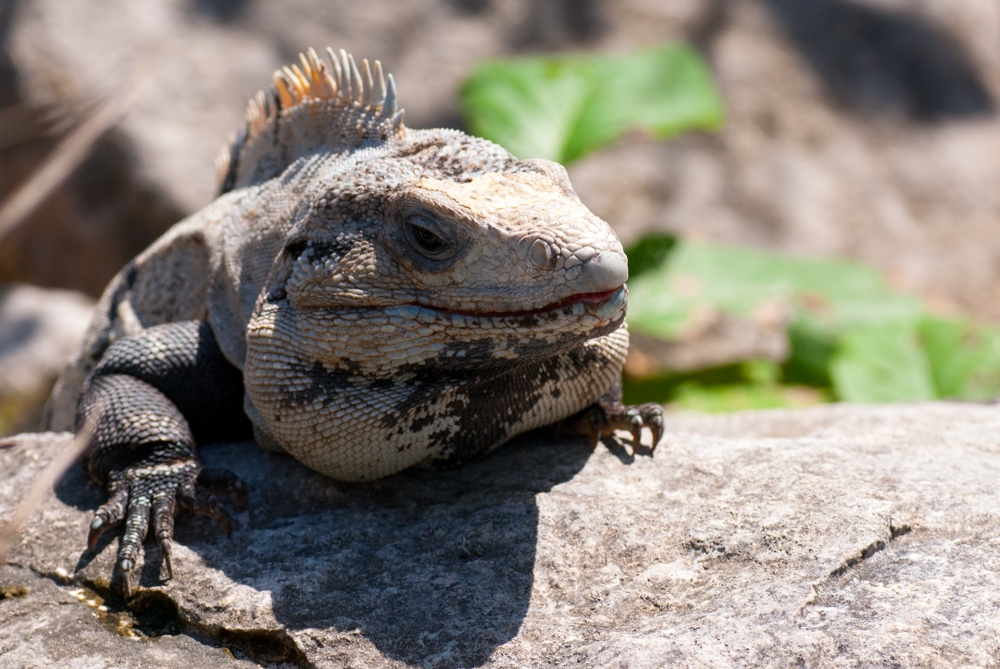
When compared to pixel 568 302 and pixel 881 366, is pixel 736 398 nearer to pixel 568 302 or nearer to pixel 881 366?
pixel 881 366

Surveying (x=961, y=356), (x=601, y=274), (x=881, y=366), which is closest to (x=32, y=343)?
(x=881, y=366)

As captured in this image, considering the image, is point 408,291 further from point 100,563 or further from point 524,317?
point 100,563

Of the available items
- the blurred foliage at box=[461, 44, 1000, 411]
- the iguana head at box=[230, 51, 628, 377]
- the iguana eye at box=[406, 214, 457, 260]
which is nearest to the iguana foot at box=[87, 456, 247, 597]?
the iguana head at box=[230, 51, 628, 377]

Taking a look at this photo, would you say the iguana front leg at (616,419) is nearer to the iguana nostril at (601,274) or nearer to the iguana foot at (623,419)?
the iguana foot at (623,419)

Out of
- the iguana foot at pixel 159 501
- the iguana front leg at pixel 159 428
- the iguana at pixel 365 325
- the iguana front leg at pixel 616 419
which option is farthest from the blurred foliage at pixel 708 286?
the iguana foot at pixel 159 501

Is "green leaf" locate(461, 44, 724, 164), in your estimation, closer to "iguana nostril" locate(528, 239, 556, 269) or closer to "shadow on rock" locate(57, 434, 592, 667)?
"shadow on rock" locate(57, 434, 592, 667)

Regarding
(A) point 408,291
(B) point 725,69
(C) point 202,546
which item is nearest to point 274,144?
(A) point 408,291

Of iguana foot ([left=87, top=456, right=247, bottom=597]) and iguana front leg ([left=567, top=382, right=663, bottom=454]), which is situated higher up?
iguana foot ([left=87, top=456, right=247, bottom=597])
